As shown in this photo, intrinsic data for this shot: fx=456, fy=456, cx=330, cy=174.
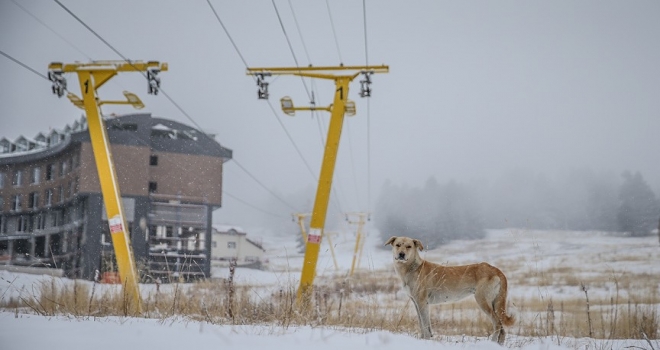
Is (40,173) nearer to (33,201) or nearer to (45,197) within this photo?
(45,197)

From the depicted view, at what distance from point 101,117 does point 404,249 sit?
9.40 metres

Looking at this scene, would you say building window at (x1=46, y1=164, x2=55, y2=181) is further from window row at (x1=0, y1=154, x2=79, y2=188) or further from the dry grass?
the dry grass

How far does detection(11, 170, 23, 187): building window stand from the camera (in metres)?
20.8

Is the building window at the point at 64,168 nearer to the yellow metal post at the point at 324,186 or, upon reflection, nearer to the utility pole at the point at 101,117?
the utility pole at the point at 101,117

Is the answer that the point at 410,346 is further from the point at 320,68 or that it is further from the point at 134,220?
the point at 134,220

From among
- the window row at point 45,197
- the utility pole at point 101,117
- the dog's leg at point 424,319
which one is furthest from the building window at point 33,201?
the dog's leg at point 424,319

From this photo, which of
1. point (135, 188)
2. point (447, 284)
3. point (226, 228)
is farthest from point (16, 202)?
point (226, 228)

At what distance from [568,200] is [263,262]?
37393 millimetres

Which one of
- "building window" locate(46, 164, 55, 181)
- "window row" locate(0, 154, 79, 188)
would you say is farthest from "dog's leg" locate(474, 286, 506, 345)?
"building window" locate(46, 164, 55, 181)

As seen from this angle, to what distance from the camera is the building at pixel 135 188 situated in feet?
99.8

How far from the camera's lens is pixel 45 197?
25.7 meters

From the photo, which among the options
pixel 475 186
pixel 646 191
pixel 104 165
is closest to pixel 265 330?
pixel 104 165

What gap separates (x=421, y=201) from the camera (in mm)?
63906

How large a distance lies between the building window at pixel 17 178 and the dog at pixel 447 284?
20882 mm
